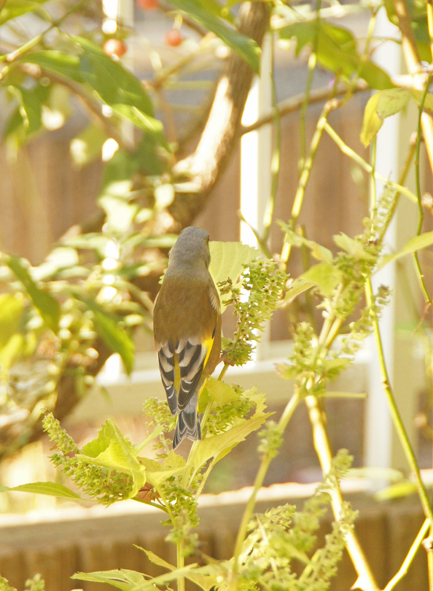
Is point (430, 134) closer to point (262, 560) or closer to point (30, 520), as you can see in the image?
point (262, 560)

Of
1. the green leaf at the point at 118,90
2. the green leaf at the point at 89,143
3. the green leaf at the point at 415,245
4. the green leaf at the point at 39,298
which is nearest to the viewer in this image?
the green leaf at the point at 415,245

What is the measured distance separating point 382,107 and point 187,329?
0.63ft

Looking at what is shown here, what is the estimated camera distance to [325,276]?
0.25 metres

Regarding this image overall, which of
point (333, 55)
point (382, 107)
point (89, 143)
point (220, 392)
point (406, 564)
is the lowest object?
point (406, 564)

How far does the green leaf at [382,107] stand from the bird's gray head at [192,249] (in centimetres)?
13

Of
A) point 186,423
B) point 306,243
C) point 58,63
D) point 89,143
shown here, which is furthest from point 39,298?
point 89,143

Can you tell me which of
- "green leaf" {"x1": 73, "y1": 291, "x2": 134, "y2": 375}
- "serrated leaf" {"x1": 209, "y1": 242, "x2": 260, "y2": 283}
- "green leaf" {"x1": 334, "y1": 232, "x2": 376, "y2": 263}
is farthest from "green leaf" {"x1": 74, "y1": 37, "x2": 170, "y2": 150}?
"green leaf" {"x1": 73, "y1": 291, "x2": 134, "y2": 375}

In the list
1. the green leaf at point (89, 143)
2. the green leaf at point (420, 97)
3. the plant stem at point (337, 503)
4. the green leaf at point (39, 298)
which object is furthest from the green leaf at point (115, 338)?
the green leaf at point (89, 143)

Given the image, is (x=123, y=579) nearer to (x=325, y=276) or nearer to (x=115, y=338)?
(x=325, y=276)

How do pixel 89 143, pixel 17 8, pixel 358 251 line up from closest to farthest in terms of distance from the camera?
pixel 358 251, pixel 17 8, pixel 89 143

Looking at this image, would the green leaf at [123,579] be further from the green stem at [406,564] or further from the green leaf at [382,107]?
the green leaf at [382,107]

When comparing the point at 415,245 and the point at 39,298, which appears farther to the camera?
the point at 39,298

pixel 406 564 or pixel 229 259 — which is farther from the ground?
pixel 229 259

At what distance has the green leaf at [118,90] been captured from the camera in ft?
1.48
